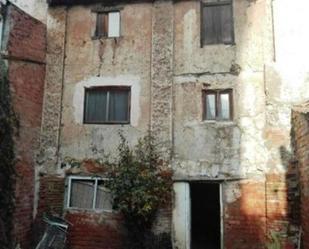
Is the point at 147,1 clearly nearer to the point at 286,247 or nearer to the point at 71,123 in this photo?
the point at 71,123

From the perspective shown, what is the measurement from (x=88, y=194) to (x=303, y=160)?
5520 millimetres

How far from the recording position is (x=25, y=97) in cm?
1041

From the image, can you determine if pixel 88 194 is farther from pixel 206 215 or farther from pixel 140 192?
Result: pixel 206 215

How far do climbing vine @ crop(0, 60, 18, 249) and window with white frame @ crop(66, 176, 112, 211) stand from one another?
1676 mm

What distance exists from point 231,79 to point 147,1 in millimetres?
3303

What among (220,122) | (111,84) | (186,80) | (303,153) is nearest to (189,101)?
(186,80)

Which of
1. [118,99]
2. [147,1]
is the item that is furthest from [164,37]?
[118,99]

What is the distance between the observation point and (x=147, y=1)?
441 inches

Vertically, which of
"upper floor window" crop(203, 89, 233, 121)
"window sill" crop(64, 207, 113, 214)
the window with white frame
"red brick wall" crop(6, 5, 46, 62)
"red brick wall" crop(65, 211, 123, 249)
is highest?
"red brick wall" crop(6, 5, 46, 62)

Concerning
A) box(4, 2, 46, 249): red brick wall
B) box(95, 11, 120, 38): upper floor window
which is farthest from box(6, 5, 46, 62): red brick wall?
box(95, 11, 120, 38): upper floor window

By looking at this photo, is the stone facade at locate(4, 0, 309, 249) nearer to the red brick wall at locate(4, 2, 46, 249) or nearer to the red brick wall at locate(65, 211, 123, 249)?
the red brick wall at locate(65, 211, 123, 249)

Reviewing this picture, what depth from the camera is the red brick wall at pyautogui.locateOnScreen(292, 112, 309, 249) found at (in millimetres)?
8500

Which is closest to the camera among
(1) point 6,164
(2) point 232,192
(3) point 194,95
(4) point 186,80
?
(1) point 6,164

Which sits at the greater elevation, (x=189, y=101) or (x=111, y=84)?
(x=111, y=84)
